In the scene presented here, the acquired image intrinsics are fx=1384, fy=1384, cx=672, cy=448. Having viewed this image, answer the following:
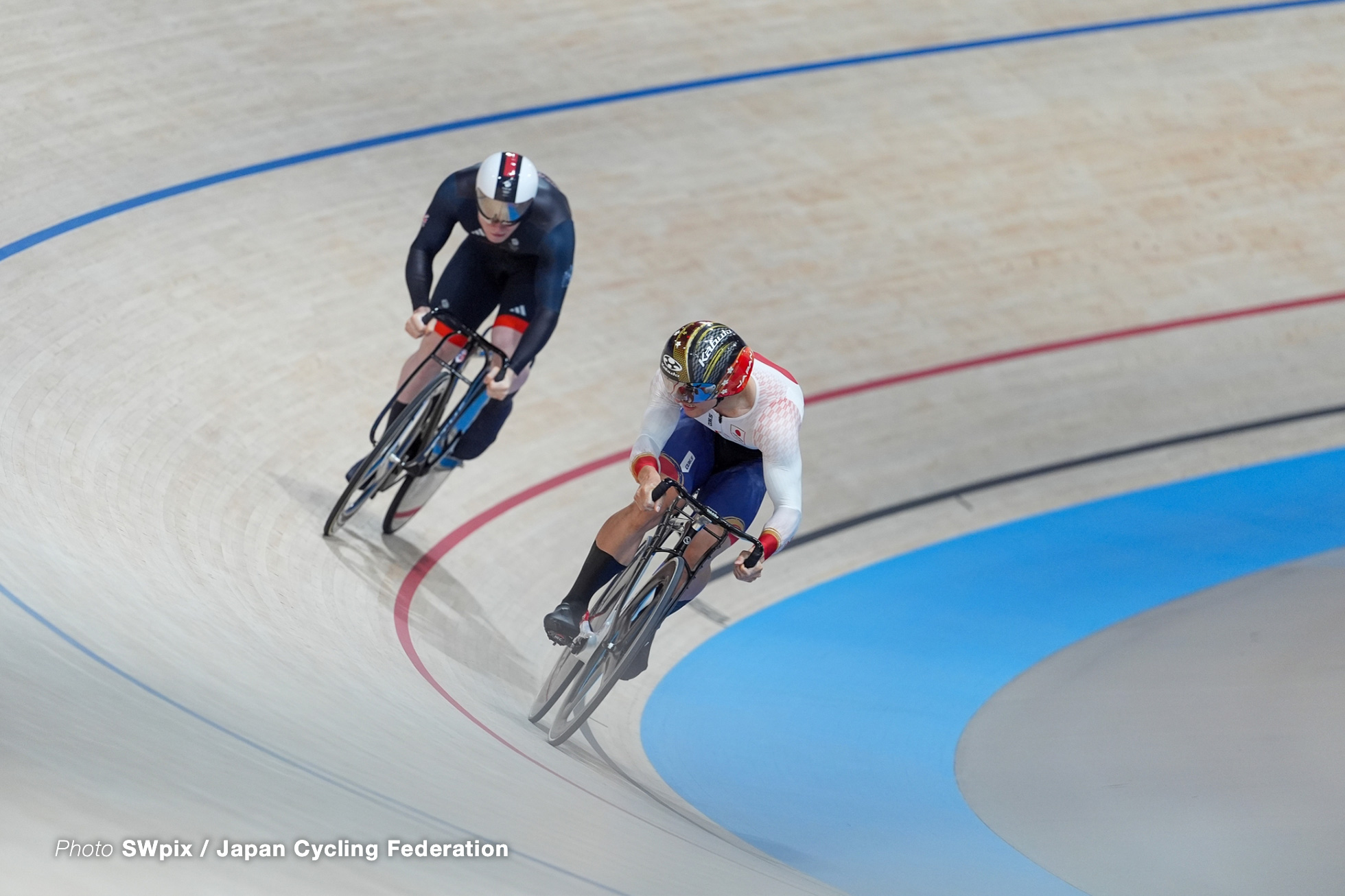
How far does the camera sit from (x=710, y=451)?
384cm

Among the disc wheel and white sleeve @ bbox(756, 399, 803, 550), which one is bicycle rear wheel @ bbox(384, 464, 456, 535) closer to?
the disc wheel

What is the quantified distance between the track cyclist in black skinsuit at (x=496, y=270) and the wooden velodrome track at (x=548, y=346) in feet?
2.24

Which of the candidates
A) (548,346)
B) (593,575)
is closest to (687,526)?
(593,575)

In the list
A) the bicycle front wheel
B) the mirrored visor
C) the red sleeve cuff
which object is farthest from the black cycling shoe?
the mirrored visor

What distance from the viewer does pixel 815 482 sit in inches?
232

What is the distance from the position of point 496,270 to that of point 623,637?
1420 mm

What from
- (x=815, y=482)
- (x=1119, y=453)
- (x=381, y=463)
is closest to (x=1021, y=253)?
(x=1119, y=453)

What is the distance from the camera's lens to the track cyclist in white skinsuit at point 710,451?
3400 millimetres

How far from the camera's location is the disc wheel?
4418 mm

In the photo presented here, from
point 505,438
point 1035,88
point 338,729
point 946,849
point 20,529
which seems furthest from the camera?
point 1035,88

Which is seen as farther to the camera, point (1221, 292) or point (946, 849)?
point (1221, 292)

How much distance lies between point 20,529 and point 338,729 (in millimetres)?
976

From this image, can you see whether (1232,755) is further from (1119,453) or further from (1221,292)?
(1221,292)

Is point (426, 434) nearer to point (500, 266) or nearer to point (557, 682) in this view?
point (500, 266)
